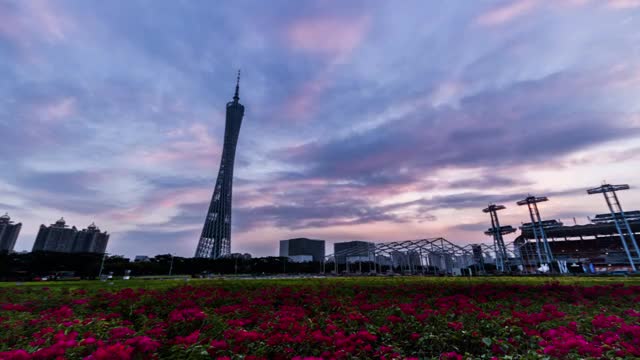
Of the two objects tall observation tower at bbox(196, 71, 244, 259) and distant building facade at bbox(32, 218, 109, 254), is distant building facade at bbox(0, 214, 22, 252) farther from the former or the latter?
tall observation tower at bbox(196, 71, 244, 259)

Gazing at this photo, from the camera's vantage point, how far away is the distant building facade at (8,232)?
11138 centimetres

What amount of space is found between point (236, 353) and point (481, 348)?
13.2 ft

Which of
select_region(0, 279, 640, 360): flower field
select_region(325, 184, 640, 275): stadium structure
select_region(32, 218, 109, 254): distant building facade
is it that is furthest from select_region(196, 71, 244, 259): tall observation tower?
select_region(32, 218, 109, 254): distant building facade

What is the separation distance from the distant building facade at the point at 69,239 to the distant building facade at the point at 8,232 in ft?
24.9

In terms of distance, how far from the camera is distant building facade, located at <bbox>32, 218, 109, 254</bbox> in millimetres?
116500

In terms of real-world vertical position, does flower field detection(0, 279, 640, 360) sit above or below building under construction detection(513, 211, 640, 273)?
below

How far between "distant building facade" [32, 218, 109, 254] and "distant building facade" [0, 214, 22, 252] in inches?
299

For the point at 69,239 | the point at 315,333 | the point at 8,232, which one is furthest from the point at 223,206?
the point at 8,232

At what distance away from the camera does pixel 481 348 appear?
475 cm

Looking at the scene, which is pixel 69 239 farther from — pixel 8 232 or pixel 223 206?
pixel 223 206

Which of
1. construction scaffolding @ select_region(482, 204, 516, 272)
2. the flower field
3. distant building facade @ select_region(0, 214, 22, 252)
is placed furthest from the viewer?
distant building facade @ select_region(0, 214, 22, 252)

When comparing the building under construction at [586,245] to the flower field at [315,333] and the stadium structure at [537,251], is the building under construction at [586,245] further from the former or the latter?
the flower field at [315,333]

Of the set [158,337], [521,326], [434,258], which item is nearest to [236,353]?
[158,337]

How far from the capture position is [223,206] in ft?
236
